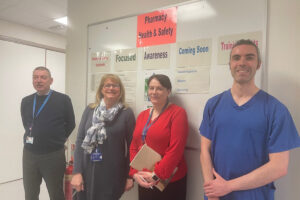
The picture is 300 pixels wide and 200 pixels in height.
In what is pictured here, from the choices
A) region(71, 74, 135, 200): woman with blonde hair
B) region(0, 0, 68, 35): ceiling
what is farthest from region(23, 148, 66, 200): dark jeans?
region(0, 0, 68, 35): ceiling

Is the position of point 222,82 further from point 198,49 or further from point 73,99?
point 73,99

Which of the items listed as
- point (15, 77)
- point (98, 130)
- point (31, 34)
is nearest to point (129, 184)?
point (98, 130)

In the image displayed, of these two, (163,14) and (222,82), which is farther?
(163,14)

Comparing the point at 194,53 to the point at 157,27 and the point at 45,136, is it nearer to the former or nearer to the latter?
the point at 157,27

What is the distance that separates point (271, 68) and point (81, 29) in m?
1.88

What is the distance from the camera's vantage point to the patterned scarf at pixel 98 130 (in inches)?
70.0

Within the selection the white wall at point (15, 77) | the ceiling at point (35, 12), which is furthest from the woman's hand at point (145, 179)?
the white wall at point (15, 77)

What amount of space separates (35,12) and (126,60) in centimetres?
195

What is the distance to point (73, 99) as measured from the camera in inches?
97.3

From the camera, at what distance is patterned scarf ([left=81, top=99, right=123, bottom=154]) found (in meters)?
1.78

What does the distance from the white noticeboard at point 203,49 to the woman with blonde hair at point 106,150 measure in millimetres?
253

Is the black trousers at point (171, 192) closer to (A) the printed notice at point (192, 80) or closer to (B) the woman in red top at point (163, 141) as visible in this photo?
(B) the woman in red top at point (163, 141)

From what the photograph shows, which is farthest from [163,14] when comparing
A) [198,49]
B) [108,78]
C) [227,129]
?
[227,129]

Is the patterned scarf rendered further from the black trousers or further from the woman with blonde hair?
the black trousers
